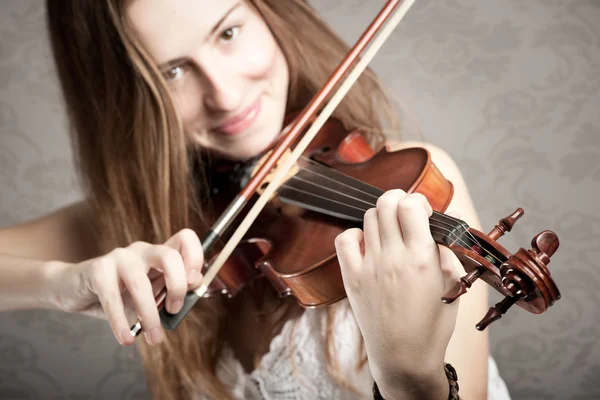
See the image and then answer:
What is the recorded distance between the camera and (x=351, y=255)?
0.48 metres

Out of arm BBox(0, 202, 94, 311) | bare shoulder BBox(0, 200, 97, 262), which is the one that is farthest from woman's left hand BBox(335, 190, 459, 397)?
bare shoulder BBox(0, 200, 97, 262)

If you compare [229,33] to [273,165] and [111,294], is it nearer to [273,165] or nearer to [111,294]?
[273,165]

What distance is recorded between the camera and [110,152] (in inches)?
36.1

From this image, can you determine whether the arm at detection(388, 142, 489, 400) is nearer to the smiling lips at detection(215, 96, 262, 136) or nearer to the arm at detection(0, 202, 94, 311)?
the smiling lips at detection(215, 96, 262, 136)

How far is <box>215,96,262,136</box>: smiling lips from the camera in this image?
2.58 feet

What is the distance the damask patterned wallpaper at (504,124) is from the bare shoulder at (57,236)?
1.00ft

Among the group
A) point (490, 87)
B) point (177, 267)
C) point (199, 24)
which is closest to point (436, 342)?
point (177, 267)

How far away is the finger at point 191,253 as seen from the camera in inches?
21.8

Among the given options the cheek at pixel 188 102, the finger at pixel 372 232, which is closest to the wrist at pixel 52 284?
the cheek at pixel 188 102

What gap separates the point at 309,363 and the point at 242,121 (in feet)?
1.13

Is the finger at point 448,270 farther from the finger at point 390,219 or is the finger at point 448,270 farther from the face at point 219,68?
the face at point 219,68

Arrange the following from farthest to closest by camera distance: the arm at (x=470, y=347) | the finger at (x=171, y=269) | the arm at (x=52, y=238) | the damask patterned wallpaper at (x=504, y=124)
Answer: the damask patterned wallpaper at (x=504, y=124) → the arm at (x=52, y=238) → the arm at (x=470, y=347) → the finger at (x=171, y=269)

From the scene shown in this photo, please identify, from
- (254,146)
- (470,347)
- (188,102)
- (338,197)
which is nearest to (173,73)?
(188,102)

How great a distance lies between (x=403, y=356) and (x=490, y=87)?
91 cm
